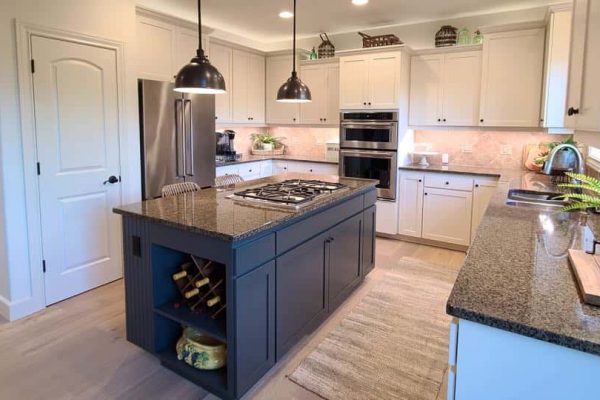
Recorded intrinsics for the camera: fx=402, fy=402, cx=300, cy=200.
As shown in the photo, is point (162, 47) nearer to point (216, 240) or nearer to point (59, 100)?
point (59, 100)

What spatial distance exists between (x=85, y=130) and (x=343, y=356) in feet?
8.65

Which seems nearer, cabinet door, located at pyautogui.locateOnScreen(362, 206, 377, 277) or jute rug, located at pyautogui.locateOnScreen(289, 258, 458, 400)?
jute rug, located at pyautogui.locateOnScreen(289, 258, 458, 400)

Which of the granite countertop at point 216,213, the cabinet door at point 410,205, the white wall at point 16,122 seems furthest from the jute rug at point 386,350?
Answer: the white wall at point 16,122

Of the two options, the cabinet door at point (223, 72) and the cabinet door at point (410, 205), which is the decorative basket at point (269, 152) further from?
the cabinet door at point (410, 205)

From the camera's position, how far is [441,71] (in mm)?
4594

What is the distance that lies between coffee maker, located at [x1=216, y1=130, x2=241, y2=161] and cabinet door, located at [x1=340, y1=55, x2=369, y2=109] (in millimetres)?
1516

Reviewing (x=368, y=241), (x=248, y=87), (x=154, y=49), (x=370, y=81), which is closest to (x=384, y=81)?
(x=370, y=81)

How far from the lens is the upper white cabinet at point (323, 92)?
5232mm

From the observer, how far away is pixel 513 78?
13.7ft

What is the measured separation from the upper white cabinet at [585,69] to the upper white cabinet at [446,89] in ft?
7.89

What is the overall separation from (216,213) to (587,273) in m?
1.69

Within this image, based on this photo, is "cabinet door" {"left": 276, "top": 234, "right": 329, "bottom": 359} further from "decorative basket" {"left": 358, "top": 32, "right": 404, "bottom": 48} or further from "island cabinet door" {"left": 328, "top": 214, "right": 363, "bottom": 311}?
"decorative basket" {"left": 358, "top": 32, "right": 404, "bottom": 48}

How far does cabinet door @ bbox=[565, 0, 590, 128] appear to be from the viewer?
5.92 feet

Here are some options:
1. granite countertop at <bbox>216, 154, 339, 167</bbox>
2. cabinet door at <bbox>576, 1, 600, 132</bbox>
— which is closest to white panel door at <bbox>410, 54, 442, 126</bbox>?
granite countertop at <bbox>216, 154, 339, 167</bbox>
